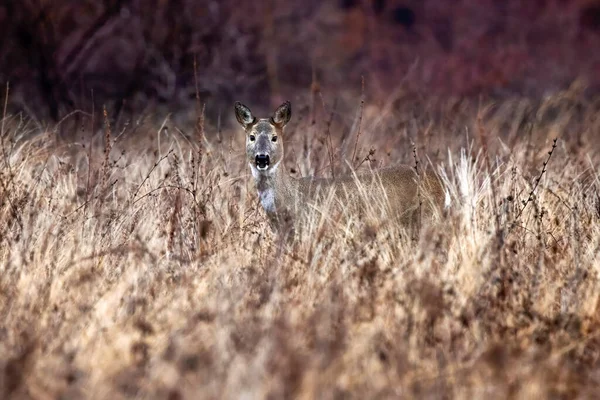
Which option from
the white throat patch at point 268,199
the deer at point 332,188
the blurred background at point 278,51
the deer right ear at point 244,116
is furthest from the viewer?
the blurred background at point 278,51

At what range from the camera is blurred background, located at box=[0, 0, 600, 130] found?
41.1ft

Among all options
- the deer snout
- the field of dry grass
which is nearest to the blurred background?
the deer snout

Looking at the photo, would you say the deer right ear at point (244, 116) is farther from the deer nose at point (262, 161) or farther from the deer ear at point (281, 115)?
the deer nose at point (262, 161)

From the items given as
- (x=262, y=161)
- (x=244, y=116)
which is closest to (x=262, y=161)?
(x=262, y=161)

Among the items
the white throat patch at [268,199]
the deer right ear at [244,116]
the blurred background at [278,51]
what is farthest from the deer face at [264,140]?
the blurred background at [278,51]

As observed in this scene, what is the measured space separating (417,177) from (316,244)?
1432 mm

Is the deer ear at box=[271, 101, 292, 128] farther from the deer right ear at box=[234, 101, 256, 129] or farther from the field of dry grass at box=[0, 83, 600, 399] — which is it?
the field of dry grass at box=[0, 83, 600, 399]

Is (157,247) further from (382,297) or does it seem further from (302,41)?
(302,41)

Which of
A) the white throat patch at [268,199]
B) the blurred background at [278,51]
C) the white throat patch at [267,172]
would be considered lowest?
the white throat patch at [268,199]

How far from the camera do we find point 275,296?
4.65 m

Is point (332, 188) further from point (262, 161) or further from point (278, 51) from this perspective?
point (278, 51)

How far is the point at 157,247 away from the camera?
18.6ft

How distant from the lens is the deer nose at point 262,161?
6.84m

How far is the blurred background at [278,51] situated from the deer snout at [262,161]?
1.29 metres
